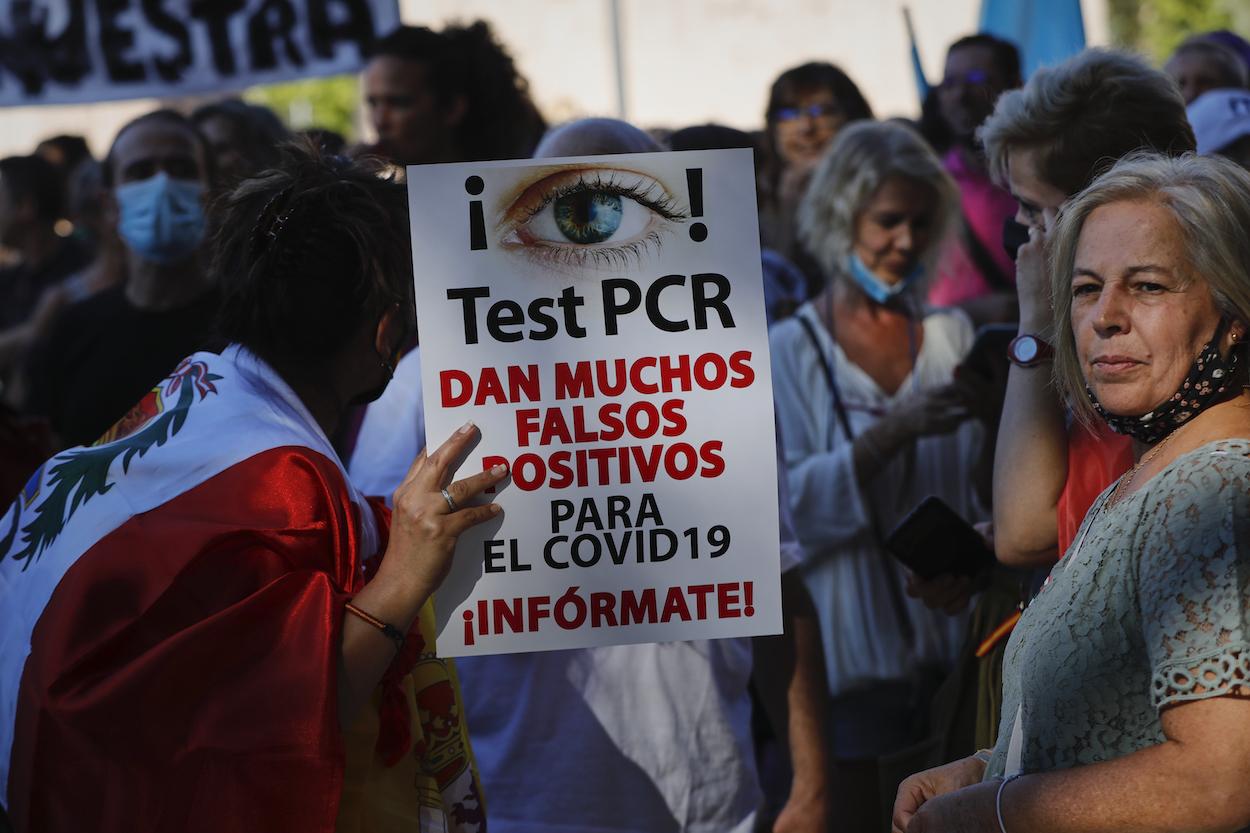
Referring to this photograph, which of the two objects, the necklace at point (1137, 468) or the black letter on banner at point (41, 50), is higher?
the black letter on banner at point (41, 50)

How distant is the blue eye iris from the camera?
2502 mm

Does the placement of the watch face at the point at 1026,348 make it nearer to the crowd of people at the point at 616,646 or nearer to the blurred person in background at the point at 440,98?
the crowd of people at the point at 616,646

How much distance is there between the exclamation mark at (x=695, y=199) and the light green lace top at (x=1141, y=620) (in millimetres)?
748

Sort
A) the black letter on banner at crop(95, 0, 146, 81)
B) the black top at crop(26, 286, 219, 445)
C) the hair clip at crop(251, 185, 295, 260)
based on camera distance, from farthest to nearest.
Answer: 1. the black letter on banner at crop(95, 0, 146, 81)
2. the black top at crop(26, 286, 219, 445)
3. the hair clip at crop(251, 185, 295, 260)

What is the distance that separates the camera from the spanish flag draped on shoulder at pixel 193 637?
2318 millimetres

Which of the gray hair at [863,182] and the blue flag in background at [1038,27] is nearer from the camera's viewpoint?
the gray hair at [863,182]

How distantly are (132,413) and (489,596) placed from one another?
27.8 inches

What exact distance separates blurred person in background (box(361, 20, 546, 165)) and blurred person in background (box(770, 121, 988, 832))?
3.30 feet

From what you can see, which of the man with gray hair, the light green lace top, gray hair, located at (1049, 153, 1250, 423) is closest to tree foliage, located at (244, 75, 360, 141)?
the man with gray hair

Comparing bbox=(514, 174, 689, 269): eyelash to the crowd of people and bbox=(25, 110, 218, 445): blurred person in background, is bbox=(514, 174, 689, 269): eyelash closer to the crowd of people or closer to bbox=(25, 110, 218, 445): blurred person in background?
the crowd of people

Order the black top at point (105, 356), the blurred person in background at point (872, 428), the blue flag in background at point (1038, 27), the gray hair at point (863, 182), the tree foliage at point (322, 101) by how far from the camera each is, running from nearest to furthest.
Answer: the blurred person in background at point (872, 428) → the black top at point (105, 356) → the gray hair at point (863, 182) → the blue flag in background at point (1038, 27) → the tree foliage at point (322, 101)

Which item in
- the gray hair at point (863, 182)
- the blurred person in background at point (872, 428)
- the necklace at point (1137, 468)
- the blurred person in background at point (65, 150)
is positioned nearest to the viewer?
the necklace at point (1137, 468)

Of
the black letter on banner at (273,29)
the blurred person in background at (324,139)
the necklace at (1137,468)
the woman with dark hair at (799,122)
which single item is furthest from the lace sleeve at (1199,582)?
the black letter on banner at (273,29)

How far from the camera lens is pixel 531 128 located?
17.0 feet
